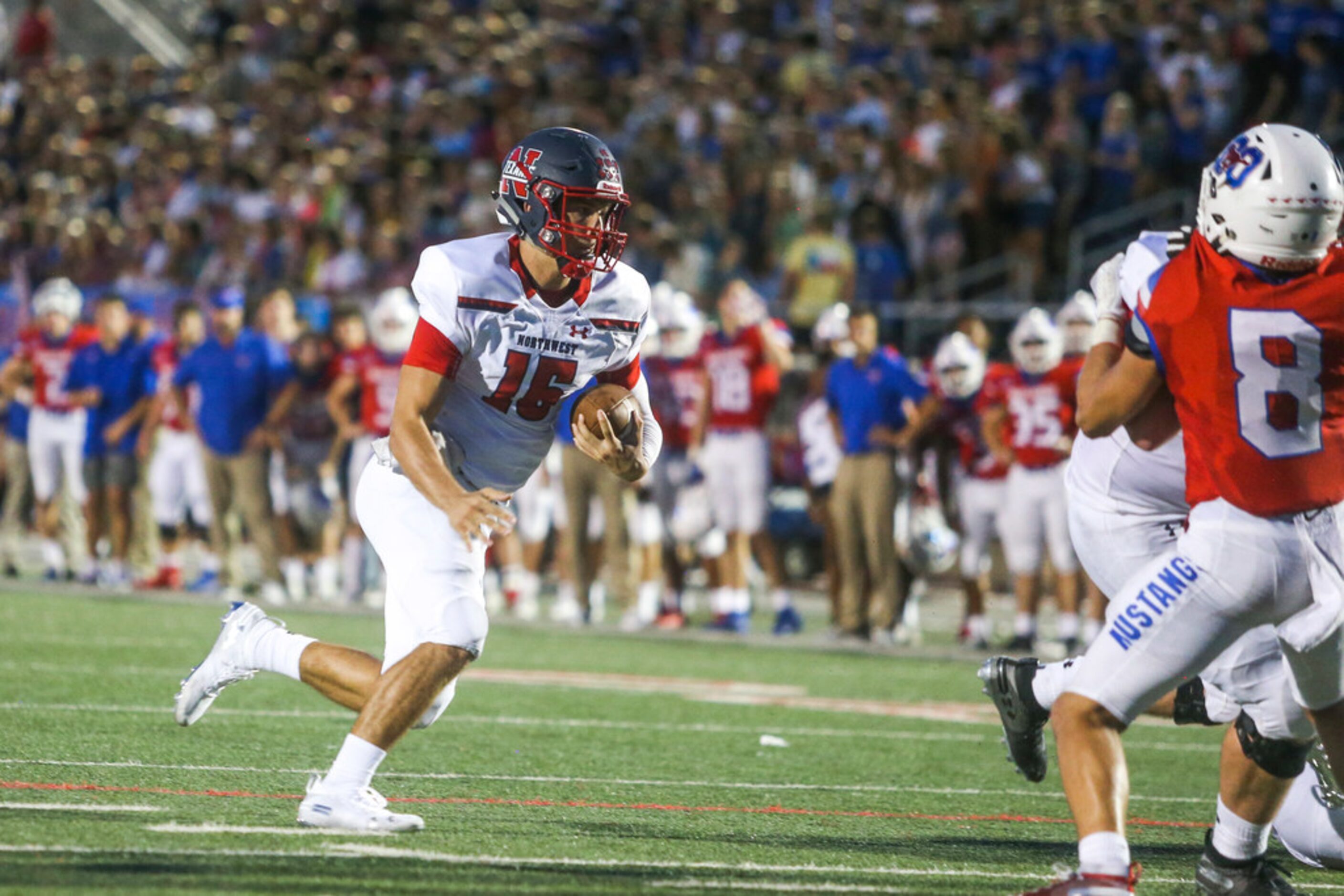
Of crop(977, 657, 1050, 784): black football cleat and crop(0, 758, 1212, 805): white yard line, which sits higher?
crop(977, 657, 1050, 784): black football cleat

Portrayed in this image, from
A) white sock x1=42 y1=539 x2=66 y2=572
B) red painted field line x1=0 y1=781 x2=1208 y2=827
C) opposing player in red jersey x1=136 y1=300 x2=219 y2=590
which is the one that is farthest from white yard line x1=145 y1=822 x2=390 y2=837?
white sock x1=42 y1=539 x2=66 y2=572

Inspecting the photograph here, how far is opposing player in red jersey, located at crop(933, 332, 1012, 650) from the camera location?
11766mm

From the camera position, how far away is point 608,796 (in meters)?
5.84

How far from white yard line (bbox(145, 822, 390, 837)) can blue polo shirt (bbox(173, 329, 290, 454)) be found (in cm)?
840

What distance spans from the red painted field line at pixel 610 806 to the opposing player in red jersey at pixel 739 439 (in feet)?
21.0

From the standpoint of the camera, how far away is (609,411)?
511 centimetres

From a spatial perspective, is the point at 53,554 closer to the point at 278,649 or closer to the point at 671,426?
the point at 671,426

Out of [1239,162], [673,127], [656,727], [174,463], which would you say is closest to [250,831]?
[1239,162]

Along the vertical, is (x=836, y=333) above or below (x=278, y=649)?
above

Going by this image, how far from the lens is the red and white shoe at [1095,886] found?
13.0 feet

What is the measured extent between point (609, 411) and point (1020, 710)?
1.40 metres

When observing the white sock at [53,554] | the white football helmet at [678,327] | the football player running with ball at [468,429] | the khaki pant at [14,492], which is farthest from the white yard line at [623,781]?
the khaki pant at [14,492]

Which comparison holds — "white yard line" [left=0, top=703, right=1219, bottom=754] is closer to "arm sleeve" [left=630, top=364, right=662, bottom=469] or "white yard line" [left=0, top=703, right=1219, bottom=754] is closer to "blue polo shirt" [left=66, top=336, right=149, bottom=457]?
"arm sleeve" [left=630, top=364, right=662, bottom=469]

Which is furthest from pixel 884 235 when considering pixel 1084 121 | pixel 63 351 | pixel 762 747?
pixel 762 747
